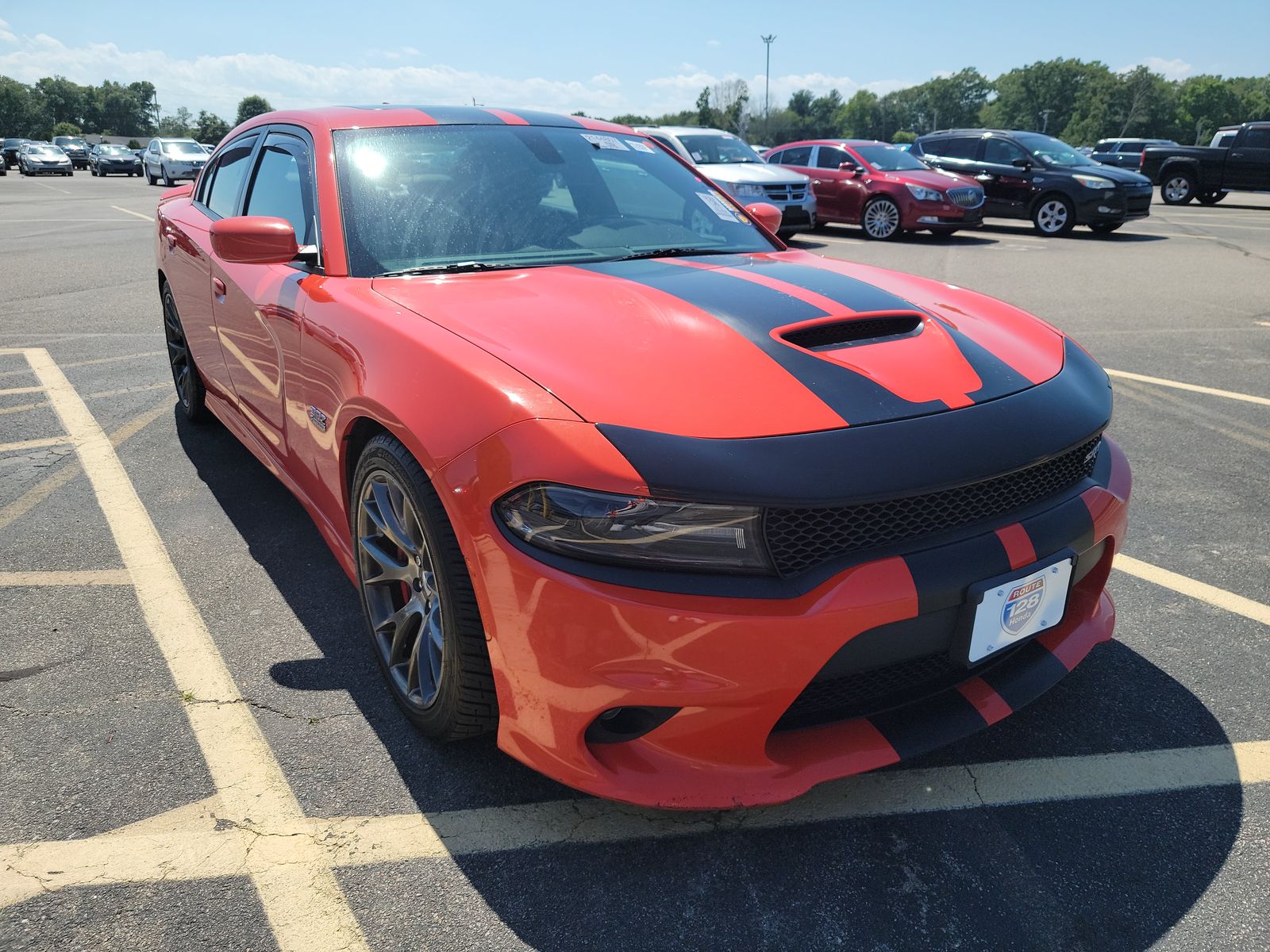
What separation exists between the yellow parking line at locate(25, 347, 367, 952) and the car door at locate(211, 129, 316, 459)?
606mm

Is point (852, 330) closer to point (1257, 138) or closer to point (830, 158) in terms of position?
point (830, 158)

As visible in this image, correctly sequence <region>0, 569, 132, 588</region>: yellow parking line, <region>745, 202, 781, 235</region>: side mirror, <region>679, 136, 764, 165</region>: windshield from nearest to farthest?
<region>0, 569, 132, 588</region>: yellow parking line, <region>745, 202, 781, 235</region>: side mirror, <region>679, 136, 764, 165</region>: windshield

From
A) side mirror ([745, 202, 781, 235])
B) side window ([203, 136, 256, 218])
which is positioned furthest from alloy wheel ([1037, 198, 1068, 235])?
side window ([203, 136, 256, 218])

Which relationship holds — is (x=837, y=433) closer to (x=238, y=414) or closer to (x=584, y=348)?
(x=584, y=348)

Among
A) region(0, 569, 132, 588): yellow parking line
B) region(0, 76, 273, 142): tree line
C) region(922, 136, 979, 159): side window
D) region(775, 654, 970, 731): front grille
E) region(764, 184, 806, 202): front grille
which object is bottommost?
region(0, 569, 132, 588): yellow parking line

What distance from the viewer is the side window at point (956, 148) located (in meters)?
16.0

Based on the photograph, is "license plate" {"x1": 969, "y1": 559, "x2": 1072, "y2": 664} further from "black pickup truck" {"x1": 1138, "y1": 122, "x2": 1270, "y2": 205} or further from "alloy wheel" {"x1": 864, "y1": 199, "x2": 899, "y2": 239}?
"black pickup truck" {"x1": 1138, "y1": 122, "x2": 1270, "y2": 205}

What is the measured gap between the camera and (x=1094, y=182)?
1446 centimetres

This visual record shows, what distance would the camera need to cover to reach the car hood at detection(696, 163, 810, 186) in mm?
13258

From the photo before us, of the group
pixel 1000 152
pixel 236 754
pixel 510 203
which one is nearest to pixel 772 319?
pixel 510 203

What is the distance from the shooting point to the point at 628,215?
3160mm

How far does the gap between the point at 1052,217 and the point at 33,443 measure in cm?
1468

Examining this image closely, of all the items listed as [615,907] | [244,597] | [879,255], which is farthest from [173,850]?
[879,255]

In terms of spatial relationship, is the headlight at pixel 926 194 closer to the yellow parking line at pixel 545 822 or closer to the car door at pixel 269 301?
the car door at pixel 269 301
